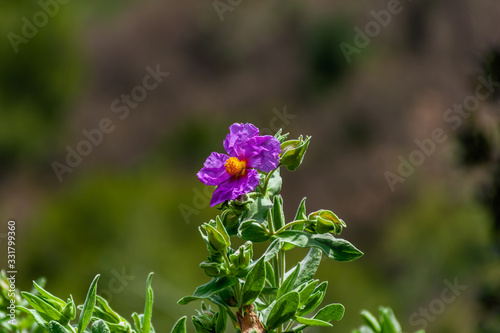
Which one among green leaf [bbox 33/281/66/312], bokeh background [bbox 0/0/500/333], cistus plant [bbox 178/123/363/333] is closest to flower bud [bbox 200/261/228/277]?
cistus plant [bbox 178/123/363/333]

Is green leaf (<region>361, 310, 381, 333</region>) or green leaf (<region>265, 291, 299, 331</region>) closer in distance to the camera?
green leaf (<region>265, 291, 299, 331</region>)

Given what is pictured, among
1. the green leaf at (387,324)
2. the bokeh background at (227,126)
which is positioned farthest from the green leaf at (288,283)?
the bokeh background at (227,126)

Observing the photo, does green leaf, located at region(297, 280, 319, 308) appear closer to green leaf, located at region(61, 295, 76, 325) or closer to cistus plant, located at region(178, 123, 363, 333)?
cistus plant, located at region(178, 123, 363, 333)

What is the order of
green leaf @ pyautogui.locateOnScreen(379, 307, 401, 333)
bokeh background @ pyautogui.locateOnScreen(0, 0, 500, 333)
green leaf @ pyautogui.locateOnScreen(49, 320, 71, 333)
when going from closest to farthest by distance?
green leaf @ pyautogui.locateOnScreen(49, 320, 71, 333) → green leaf @ pyautogui.locateOnScreen(379, 307, 401, 333) → bokeh background @ pyautogui.locateOnScreen(0, 0, 500, 333)

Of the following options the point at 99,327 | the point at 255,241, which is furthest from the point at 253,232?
the point at 99,327

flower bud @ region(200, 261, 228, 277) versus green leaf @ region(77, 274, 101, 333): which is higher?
flower bud @ region(200, 261, 228, 277)

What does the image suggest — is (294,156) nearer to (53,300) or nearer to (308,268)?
(308,268)

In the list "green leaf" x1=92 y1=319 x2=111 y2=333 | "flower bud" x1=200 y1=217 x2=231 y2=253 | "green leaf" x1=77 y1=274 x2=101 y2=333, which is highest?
"flower bud" x1=200 y1=217 x2=231 y2=253

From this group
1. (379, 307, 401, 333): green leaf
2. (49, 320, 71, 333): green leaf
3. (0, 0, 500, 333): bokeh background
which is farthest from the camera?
(0, 0, 500, 333): bokeh background

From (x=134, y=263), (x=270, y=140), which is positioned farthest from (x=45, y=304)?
(x=134, y=263)

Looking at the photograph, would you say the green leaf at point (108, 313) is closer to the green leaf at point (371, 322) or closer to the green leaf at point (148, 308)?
the green leaf at point (148, 308)
